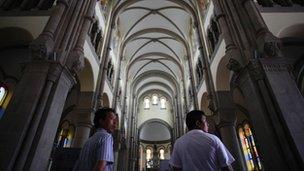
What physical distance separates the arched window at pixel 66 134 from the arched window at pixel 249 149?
1147cm

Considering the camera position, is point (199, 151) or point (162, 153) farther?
point (162, 153)

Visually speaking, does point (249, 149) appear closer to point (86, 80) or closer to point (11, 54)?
point (86, 80)

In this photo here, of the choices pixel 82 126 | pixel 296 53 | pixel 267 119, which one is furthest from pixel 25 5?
pixel 296 53

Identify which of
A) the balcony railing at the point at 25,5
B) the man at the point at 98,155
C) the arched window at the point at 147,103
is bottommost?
the man at the point at 98,155

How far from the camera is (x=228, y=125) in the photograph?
978cm

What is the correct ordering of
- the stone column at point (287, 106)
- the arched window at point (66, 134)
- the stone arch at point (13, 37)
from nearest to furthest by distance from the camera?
the stone column at point (287, 106)
the stone arch at point (13, 37)
the arched window at point (66, 134)

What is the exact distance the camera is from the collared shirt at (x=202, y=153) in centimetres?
247

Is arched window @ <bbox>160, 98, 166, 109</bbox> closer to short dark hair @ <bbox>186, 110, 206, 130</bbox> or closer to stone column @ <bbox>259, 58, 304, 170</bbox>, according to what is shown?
stone column @ <bbox>259, 58, 304, 170</bbox>

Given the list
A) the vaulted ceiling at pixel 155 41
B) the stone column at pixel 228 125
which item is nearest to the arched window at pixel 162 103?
the vaulted ceiling at pixel 155 41

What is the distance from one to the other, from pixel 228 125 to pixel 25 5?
32.8 ft

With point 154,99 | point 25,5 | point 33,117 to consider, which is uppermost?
point 154,99

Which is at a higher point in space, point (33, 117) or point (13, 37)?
point (13, 37)

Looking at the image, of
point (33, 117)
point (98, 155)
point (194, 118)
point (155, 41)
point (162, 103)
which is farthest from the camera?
point (162, 103)

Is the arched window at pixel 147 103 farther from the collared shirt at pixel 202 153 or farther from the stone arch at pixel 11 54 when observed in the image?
the collared shirt at pixel 202 153
